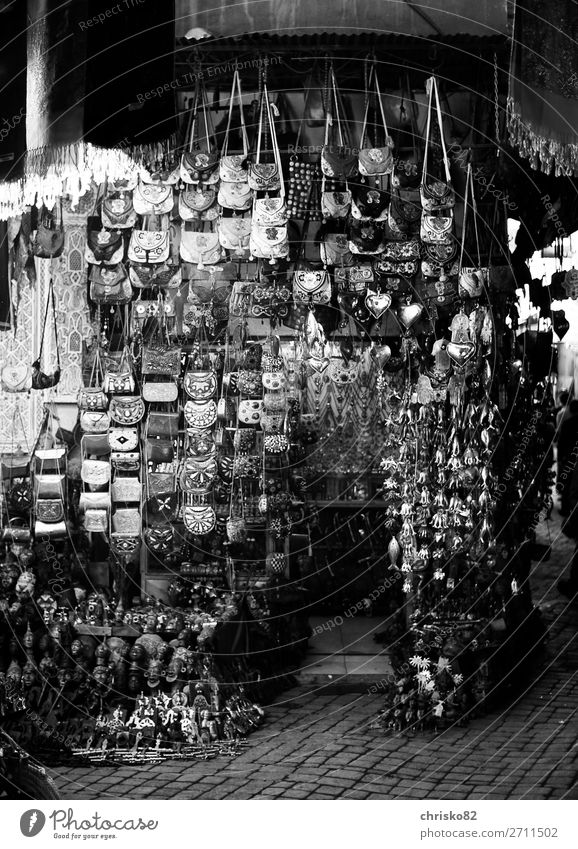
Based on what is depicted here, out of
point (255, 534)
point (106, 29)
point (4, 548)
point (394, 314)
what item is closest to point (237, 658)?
point (255, 534)

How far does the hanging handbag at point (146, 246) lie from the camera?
5.93 metres

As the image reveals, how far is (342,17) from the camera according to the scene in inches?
229

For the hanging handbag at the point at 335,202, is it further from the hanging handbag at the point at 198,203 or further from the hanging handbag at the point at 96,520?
the hanging handbag at the point at 96,520

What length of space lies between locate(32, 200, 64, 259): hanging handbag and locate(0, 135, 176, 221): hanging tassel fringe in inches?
4.4

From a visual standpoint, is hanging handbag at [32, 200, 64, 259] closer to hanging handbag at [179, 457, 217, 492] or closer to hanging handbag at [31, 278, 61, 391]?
hanging handbag at [31, 278, 61, 391]

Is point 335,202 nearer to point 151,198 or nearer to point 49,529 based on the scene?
point 151,198

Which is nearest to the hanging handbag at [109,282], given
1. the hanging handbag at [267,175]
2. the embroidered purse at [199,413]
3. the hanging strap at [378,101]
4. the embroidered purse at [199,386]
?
the embroidered purse at [199,386]

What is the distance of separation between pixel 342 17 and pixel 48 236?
1.74 metres

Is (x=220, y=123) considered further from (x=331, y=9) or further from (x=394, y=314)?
(x=394, y=314)

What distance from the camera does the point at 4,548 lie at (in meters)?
6.20

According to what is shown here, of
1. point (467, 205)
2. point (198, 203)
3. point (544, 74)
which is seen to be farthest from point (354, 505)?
point (544, 74)

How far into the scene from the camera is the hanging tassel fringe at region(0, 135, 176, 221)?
18.4 feet

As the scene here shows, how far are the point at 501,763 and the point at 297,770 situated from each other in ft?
2.97

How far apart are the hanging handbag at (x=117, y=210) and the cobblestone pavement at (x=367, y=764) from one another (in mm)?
2515
